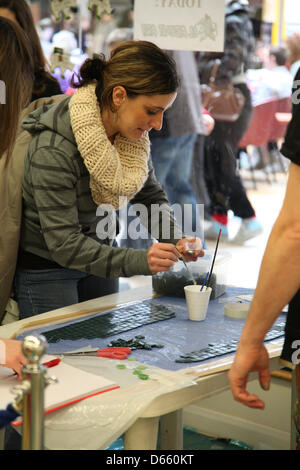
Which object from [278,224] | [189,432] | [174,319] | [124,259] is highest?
[278,224]

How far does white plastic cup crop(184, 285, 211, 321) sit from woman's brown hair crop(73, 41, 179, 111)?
0.55 m

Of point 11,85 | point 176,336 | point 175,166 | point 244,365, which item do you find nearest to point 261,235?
point 175,166

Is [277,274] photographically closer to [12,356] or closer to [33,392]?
[33,392]

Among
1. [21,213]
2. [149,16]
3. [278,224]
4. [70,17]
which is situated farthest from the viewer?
[70,17]

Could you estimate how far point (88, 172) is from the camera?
6.20ft

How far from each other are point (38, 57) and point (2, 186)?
1.92ft

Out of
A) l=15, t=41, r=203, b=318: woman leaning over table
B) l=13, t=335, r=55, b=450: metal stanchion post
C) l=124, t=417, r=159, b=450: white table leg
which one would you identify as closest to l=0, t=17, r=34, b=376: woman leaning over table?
l=15, t=41, r=203, b=318: woman leaning over table

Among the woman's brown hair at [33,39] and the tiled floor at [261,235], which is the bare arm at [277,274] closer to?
the woman's brown hair at [33,39]

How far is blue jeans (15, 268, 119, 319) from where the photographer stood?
75.0 inches

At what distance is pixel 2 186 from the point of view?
194cm

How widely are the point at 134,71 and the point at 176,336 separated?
0.72 metres

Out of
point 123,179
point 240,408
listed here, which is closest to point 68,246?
point 123,179
